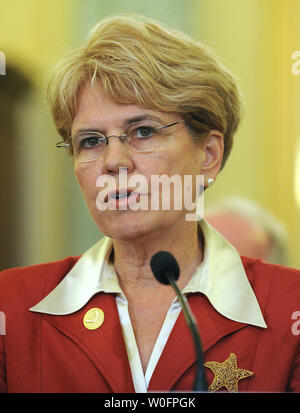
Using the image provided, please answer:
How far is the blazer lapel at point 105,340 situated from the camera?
1.32m

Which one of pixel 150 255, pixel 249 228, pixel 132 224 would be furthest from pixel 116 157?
pixel 249 228

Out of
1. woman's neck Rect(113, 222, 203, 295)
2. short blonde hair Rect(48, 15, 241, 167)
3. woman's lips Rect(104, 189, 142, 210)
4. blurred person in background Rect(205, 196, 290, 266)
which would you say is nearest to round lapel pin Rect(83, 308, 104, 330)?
woman's neck Rect(113, 222, 203, 295)

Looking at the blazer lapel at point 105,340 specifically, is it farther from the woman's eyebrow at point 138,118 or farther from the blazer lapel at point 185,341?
the woman's eyebrow at point 138,118

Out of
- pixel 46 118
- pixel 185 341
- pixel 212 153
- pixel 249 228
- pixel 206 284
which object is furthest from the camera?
pixel 249 228

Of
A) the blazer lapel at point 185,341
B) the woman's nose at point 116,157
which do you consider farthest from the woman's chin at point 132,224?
the blazer lapel at point 185,341

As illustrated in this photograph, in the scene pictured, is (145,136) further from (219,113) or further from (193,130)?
(219,113)

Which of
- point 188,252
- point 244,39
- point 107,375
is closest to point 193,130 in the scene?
point 188,252

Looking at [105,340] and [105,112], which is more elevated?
[105,112]

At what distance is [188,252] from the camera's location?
5.14ft

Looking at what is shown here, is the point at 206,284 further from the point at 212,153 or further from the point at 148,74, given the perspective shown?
the point at 148,74

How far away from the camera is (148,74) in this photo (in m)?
1.41

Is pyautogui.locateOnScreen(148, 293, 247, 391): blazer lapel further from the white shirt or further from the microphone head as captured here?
the microphone head

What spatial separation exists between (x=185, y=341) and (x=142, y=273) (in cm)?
26

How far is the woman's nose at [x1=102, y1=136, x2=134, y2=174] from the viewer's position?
1395 millimetres
